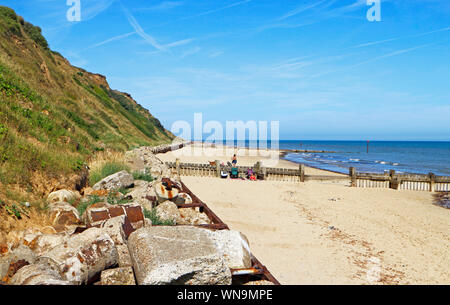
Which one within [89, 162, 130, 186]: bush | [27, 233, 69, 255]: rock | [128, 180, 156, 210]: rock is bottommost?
[27, 233, 69, 255]: rock

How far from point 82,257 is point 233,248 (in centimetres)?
188

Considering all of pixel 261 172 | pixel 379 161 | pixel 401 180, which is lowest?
pixel 379 161

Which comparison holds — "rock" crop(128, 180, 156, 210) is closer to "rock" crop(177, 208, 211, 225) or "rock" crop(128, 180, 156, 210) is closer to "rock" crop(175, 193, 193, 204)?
"rock" crop(175, 193, 193, 204)

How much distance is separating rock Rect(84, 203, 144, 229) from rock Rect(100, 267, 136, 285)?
1295 millimetres

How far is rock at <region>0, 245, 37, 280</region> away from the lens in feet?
11.0

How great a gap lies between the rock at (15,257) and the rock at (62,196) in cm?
234

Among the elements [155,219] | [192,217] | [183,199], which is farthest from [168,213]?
[183,199]

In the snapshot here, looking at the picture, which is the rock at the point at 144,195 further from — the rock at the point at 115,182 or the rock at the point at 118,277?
the rock at the point at 118,277

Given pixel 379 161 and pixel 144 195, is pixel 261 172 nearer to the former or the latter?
pixel 144 195

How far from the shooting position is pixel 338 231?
955 cm

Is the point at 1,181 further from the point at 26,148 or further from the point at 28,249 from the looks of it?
the point at 28,249

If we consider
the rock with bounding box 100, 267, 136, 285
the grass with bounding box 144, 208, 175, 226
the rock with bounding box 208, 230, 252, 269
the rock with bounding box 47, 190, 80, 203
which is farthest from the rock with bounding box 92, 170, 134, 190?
the rock with bounding box 208, 230, 252, 269

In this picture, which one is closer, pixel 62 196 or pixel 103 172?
pixel 62 196

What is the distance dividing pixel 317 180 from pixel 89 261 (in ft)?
58.4
